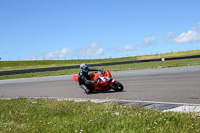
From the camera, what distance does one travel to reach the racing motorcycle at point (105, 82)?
34.0 ft

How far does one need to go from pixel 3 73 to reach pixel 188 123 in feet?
102

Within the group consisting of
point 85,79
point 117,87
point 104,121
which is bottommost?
point 104,121

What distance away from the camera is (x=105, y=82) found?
1037 centimetres

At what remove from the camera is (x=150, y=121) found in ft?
15.8

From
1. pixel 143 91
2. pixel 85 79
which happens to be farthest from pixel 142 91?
pixel 85 79

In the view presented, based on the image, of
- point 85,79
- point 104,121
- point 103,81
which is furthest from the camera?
point 85,79

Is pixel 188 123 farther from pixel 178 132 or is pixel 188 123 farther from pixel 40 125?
pixel 40 125

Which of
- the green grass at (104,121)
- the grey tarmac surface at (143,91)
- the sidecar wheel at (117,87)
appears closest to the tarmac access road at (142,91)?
the grey tarmac surface at (143,91)

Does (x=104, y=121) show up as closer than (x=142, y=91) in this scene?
Yes

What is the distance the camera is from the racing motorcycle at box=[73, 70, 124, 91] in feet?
34.0

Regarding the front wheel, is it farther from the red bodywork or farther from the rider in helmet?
the rider in helmet

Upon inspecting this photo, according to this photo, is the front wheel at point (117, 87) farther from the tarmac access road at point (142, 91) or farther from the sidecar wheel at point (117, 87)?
the tarmac access road at point (142, 91)

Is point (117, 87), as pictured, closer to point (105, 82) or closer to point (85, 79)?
point (105, 82)

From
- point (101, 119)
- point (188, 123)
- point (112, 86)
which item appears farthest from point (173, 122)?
point (112, 86)
